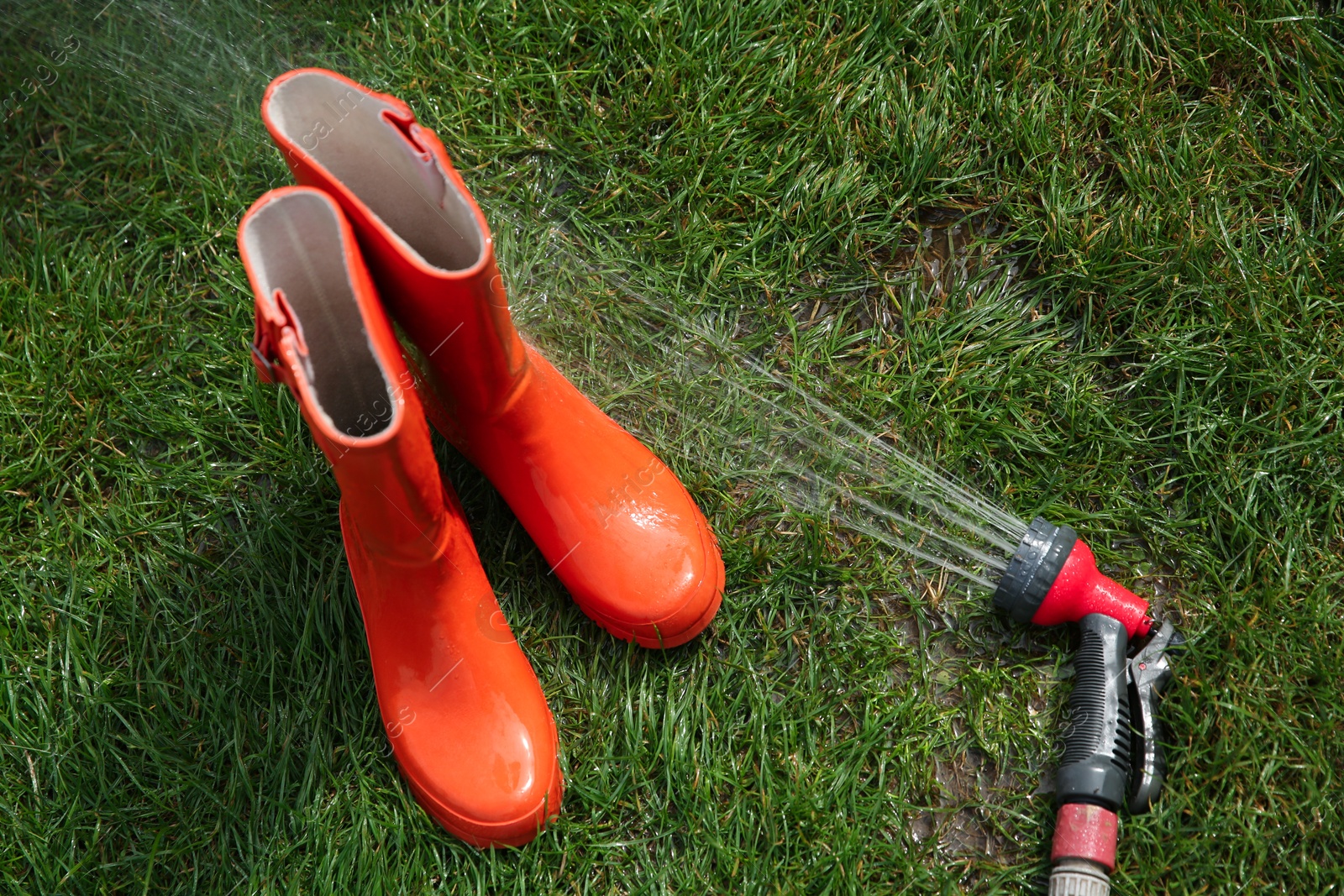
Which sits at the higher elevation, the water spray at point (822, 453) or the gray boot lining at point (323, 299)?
the gray boot lining at point (323, 299)

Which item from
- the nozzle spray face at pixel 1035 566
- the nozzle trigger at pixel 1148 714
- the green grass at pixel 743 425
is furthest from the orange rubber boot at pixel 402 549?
the nozzle trigger at pixel 1148 714

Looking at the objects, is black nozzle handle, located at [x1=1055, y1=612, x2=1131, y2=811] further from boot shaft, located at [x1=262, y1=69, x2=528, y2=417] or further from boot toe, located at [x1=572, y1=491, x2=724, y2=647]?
boot shaft, located at [x1=262, y1=69, x2=528, y2=417]

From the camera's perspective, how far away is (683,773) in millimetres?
1863

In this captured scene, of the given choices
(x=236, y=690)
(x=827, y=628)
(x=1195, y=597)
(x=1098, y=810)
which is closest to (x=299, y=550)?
(x=236, y=690)

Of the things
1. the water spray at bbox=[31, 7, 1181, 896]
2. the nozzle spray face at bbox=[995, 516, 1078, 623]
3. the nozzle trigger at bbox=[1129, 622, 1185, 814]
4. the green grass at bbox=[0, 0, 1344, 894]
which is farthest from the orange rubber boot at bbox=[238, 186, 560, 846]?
the nozzle trigger at bbox=[1129, 622, 1185, 814]

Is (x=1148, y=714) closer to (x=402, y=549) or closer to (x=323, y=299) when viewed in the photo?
(x=402, y=549)

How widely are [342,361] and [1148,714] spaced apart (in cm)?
161

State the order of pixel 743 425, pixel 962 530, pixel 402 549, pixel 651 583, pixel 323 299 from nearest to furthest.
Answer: pixel 323 299 < pixel 402 549 < pixel 651 583 < pixel 962 530 < pixel 743 425

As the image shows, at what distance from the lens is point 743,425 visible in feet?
7.07

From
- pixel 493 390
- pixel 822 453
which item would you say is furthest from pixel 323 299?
pixel 822 453

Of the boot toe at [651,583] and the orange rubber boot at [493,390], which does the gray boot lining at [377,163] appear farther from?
the boot toe at [651,583]

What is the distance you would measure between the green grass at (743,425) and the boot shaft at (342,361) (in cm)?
55

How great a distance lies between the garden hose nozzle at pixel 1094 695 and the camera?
66.6 inches

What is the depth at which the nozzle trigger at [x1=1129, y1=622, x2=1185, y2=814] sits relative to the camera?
176 cm
